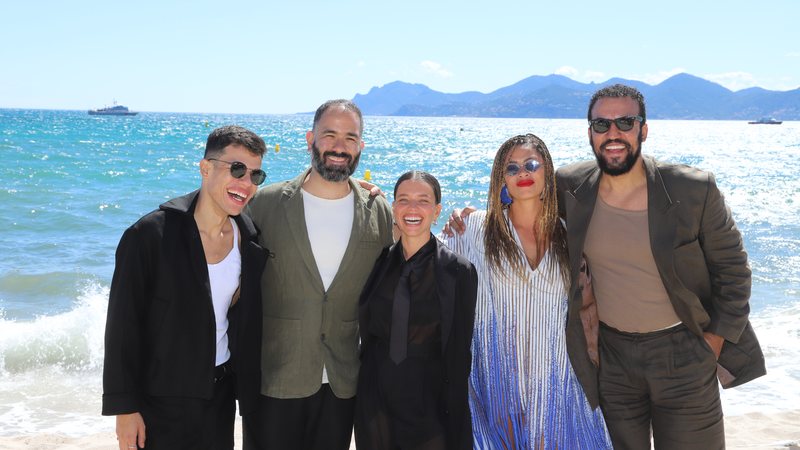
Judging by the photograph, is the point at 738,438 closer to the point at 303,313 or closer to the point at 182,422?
the point at 303,313

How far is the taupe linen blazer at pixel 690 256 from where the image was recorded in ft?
11.9

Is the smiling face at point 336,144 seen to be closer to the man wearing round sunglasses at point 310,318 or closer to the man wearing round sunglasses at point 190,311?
the man wearing round sunglasses at point 310,318

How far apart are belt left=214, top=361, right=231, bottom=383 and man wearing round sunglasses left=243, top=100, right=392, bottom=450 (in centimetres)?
27

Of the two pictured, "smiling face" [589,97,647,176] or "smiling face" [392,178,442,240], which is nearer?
"smiling face" [392,178,442,240]

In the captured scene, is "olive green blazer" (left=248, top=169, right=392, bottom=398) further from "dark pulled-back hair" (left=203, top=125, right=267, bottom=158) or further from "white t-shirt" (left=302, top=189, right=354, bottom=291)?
"dark pulled-back hair" (left=203, top=125, right=267, bottom=158)

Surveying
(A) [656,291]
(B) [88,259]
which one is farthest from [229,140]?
(B) [88,259]

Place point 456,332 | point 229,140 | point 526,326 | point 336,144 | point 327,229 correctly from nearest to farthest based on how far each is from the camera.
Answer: point 456,332 → point 229,140 → point 526,326 → point 327,229 → point 336,144

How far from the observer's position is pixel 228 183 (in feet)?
11.4

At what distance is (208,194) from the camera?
3.51 metres

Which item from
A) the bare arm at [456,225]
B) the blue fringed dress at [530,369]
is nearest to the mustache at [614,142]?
the blue fringed dress at [530,369]

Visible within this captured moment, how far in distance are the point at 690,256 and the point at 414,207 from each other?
1567mm

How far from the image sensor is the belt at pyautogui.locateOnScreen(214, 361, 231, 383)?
11.5 ft

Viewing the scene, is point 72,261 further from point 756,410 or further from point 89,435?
point 756,410

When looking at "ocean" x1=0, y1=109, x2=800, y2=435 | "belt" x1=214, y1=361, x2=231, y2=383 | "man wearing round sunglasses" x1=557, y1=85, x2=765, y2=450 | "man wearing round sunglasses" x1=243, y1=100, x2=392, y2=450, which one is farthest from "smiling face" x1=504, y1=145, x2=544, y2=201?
"ocean" x1=0, y1=109, x2=800, y2=435
